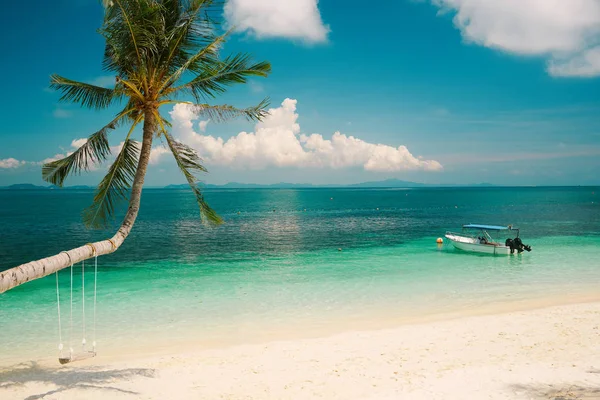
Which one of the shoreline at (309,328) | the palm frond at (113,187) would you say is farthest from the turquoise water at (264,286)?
the palm frond at (113,187)

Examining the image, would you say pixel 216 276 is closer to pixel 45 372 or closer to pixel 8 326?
pixel 8 326

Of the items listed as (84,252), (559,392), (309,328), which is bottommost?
(309,328)

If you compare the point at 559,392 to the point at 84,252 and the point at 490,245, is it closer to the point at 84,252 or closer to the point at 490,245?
the point at 84,252

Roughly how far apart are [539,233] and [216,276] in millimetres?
37594

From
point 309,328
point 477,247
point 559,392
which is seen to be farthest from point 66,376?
point 477,247

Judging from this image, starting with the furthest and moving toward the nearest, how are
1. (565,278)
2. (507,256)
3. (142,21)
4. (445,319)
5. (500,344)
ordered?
1. (507,256)
2. (565,278)
3. (445,319)
4. (500,344)
5. (142,21)

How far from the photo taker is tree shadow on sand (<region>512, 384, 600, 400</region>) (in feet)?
27.1

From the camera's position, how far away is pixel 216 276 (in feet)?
80.1

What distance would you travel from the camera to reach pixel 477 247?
31406mm

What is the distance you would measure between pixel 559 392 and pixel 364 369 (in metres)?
4.38

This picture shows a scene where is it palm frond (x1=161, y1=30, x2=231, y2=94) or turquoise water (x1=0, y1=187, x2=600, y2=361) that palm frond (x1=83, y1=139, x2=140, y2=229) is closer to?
palm frond (x1=161, y1=30, x2=231, y2=94)

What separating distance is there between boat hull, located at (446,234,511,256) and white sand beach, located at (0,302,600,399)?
663 inches

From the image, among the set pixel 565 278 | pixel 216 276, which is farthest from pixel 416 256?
pixel 216 276

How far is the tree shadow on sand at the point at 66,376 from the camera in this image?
31.6ft
